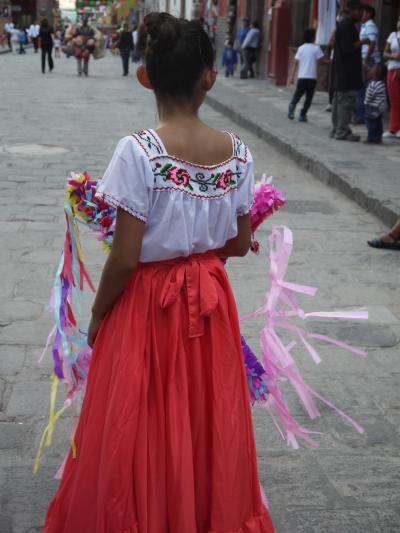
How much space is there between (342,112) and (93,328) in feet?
34.2

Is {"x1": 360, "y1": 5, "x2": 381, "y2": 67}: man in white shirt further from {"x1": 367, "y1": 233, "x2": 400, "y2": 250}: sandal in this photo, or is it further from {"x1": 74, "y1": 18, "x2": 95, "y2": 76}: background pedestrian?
{"x1": 74, "y1": 18, "x2": 95, "y2": 76}: background pedestrian

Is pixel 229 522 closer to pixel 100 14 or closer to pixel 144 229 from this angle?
pixel 144 229

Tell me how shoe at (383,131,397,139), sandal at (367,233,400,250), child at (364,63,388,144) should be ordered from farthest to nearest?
shoe at (383,131,397,139) → child at (364,63,388,144) → sandal at (367,233,400,250)

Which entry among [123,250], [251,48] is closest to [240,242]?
[123,250]

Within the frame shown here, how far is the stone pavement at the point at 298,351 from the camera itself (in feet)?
10.3

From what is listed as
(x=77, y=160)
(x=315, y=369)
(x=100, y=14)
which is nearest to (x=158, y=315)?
(x=315, y=369)

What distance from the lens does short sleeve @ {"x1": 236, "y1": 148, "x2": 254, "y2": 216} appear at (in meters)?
2.45

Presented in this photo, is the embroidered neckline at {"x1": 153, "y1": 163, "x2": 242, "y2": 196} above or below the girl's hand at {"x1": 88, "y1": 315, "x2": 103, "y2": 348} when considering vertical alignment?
above

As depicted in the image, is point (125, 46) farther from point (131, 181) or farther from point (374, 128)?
point (131, 181)

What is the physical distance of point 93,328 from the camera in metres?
2.51

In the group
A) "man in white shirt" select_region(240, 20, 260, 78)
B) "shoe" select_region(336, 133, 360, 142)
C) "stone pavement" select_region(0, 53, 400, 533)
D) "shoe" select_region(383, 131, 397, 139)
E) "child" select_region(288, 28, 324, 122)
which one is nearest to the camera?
"stone pavement" select_region(0, 53, 400, 533)

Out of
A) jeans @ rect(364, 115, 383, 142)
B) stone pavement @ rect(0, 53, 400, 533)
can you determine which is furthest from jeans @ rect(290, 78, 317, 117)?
stone pavement @ rect(0, 53, 400, 533)

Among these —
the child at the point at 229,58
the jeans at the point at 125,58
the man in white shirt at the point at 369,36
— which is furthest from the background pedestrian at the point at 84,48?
the man in white shirt at the point at 369,36

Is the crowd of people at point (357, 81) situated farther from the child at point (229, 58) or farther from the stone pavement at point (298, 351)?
the child at point (229, 58)
